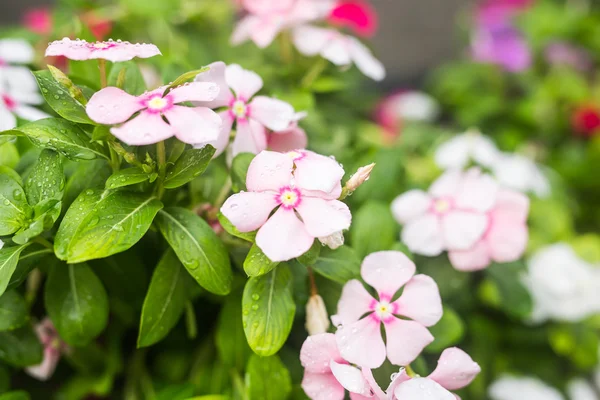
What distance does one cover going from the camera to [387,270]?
61 centimetres

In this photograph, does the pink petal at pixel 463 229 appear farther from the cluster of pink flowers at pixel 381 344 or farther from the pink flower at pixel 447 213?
the cluster of pink flowers at pixel 381 344

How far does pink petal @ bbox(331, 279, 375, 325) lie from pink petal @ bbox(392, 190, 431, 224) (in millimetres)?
192

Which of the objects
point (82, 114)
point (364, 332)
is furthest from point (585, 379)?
point (82, 114)

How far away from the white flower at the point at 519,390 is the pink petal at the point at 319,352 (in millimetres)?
484

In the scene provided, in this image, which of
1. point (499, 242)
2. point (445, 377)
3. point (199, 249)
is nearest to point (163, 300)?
point (199, 249)

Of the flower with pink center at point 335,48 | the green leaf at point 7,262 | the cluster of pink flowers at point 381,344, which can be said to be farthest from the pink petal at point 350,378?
the flower with pink center at point 335,48

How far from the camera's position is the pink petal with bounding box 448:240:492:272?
734mm

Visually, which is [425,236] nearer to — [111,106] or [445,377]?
[445,377]

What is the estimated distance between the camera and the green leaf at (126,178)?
0.54m

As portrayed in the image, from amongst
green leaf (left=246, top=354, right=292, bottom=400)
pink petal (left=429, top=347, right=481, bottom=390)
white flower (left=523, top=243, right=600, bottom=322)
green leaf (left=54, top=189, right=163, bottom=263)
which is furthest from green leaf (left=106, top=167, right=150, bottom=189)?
white flower (left=523, top=243, right=600, bottom=322)

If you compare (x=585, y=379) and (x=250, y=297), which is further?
(x=585, y=379)

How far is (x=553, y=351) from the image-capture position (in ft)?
3.37

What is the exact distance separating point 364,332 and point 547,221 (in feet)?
2.09

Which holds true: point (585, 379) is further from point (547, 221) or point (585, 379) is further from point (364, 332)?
point (364, 332)
